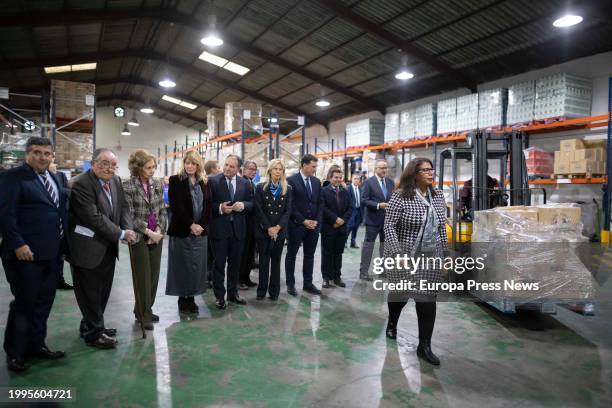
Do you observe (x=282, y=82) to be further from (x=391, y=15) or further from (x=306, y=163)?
(x=306, y=163)

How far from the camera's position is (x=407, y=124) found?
15375mm

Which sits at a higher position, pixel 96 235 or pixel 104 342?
pixel 96 235

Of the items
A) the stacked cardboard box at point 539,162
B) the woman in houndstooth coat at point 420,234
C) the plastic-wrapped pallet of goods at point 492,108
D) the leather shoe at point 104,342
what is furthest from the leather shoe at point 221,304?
the plastic-wrapped pallet of goods at point 492,108

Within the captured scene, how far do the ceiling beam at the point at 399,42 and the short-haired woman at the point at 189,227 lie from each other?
8.14 metres

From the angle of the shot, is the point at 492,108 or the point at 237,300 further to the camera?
the point at 492,108

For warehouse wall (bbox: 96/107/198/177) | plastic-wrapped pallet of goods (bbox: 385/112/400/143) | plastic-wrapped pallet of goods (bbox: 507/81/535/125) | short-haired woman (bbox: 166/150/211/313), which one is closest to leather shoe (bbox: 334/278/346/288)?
short-haired woman (bbox: 166/150/211/313)

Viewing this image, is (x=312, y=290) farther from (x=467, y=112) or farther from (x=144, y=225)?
(x=467, y=112)

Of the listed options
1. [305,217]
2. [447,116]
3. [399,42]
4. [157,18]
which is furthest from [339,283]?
[157,18]

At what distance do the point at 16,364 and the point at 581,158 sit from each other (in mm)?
11502

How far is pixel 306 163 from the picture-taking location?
601 cm

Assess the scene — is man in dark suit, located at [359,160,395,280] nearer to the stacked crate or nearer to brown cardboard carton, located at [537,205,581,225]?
brown cardboard carton, located at [537,205,581,225]

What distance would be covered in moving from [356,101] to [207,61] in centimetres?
664

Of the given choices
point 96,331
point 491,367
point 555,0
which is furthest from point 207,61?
point 491,367

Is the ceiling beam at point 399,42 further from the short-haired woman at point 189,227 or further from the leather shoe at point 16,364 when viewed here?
the leather shoe at point 16,364
